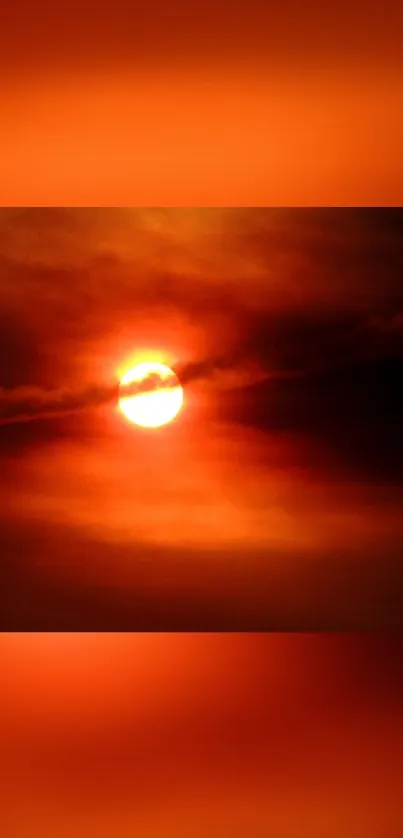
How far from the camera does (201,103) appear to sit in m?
1.48

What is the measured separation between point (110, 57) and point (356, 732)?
1264mm

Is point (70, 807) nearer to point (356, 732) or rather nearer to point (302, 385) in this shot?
point (356, 732)

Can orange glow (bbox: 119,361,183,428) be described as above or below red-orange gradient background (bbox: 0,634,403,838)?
above

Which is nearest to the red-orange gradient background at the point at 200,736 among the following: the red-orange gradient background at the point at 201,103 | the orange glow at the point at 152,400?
the orange glow at the point at 152,400

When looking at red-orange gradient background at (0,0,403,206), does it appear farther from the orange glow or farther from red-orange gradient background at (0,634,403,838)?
red-orange gradient background at (0,634,403,838)

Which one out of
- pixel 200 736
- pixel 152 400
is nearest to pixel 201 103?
pixel 152 400

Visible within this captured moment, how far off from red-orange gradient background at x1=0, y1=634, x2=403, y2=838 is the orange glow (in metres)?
0.38

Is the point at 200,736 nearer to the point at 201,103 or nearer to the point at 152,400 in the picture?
the point at 152,400

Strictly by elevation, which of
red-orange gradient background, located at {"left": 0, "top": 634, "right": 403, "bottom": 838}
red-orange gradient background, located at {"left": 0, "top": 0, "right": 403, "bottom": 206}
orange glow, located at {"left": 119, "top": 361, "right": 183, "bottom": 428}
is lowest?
red-orange gradient background, located at {"left": 0, "top": 634, "right": 403, "bottom": 838}

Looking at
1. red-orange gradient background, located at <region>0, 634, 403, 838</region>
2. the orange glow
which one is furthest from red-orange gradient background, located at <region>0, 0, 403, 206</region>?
red-orange gradient background, located at <region>0, 634, 403, 838</region>

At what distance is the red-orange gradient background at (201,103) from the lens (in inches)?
57.9

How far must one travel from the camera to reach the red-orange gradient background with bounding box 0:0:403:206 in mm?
1472

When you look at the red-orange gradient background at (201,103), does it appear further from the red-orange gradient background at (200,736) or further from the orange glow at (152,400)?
the red-orange gradient background at (200,736)

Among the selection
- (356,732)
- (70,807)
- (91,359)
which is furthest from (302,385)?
(70,807)
